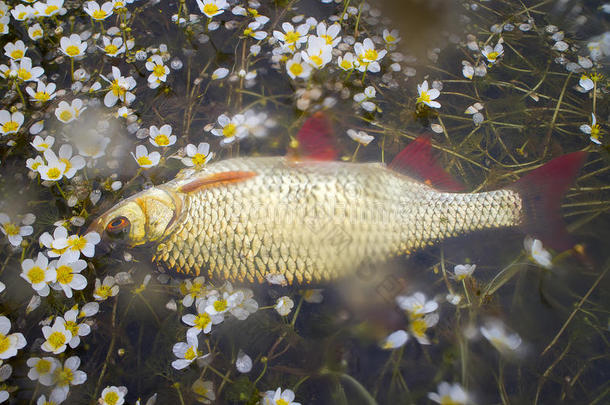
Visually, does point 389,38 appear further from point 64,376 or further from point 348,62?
point 64,376

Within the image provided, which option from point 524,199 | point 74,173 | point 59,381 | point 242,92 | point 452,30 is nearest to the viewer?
point 59,381

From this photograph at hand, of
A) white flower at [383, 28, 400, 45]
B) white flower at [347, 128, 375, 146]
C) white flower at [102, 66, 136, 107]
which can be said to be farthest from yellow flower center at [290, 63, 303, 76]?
white flower at [102, 66, 136, 107]

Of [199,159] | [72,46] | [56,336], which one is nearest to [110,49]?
[72,46]

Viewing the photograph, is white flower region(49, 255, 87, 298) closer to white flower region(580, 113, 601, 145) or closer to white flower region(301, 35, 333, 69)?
white flower region(301, 35, 333, 69)

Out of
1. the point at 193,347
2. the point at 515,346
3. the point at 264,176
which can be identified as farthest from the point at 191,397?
the point at 515,346

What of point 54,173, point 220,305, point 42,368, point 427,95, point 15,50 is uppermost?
point 15,50

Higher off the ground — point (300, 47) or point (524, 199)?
point (300, 47)

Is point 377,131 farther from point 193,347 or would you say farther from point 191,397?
point 191,397
